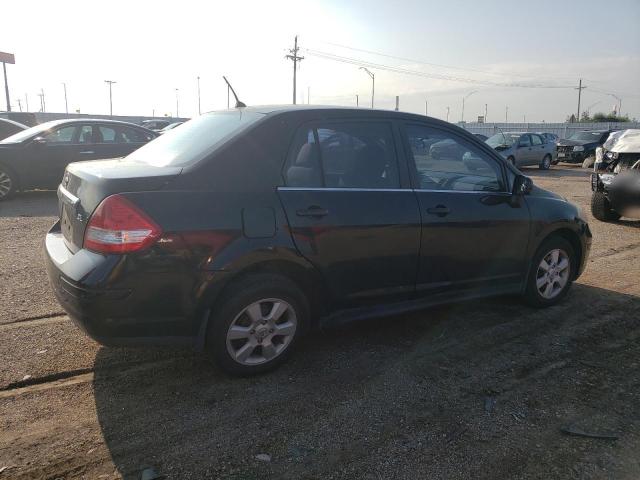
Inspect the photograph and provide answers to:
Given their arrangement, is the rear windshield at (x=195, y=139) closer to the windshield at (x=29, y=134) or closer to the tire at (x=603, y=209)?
the windshield at (x=29, y=134)

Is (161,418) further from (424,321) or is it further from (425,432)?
(424,321)

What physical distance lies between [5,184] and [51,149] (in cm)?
105

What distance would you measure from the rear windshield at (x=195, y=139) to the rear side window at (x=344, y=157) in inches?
15.3

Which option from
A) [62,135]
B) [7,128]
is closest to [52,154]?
[62,135]

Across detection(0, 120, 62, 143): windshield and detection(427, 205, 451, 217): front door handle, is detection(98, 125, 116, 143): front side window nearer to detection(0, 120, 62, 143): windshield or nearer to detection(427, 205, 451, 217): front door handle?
detection(0, 120, 62, 143): windshield

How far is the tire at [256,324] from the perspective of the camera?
3.15 m

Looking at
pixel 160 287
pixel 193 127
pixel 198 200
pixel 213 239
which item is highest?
pixel 193 127

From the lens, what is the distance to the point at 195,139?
141 inches

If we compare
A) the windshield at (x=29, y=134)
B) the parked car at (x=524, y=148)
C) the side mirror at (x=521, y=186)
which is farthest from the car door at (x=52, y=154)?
the parked car at (x=524, y=148)

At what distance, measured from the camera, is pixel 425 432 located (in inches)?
113

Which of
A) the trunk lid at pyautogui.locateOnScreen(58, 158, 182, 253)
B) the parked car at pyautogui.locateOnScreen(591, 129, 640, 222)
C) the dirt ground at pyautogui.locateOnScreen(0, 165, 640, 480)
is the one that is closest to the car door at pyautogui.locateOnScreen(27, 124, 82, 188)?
the dirt ground at pyautogui.locateOnScreen(0, 165, 640, 480)

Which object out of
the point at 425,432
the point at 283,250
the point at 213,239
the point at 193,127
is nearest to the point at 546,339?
the point at 425,432

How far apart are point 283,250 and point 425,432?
52.4 inches

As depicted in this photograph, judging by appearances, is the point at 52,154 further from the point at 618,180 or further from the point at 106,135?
the point at 618,180
